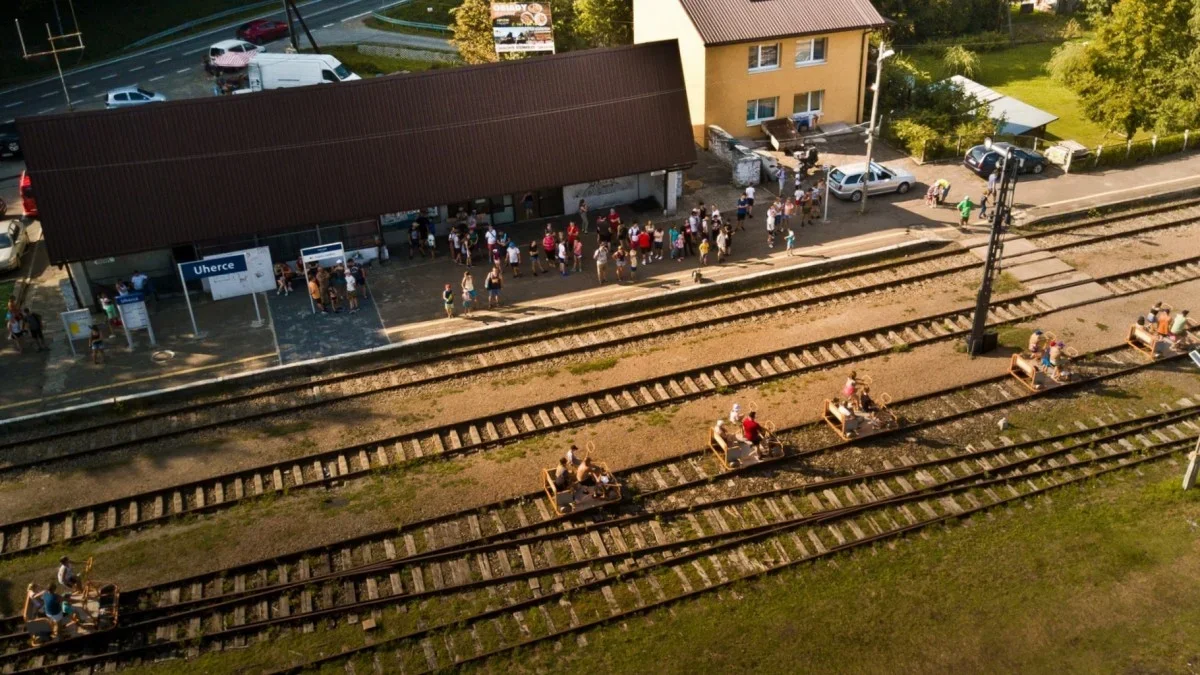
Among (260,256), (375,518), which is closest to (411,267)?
(260,256)

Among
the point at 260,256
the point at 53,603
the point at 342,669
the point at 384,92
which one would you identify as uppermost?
the point at 384,92

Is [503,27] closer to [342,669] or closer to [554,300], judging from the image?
[554,300]

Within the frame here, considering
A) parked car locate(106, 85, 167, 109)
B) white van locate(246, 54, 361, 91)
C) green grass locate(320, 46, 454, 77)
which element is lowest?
green grass locate(320, 46, 454, 77)

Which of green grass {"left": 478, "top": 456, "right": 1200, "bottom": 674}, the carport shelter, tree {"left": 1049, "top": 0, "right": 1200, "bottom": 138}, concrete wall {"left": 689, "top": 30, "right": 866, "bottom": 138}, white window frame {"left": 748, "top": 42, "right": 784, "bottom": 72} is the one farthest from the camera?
the carport shelter

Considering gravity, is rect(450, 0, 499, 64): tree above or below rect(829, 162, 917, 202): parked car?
above

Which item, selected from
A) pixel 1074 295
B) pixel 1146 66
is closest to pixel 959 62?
pixel 1146 66

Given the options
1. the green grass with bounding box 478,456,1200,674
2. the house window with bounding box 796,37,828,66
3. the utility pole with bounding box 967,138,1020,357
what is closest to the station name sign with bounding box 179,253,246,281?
the green grass with bounding box 478,456,1200,674

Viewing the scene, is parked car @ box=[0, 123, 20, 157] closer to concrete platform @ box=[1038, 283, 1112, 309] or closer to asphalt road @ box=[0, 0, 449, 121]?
asphalt road @ box=[0, 0, 449, 121]
